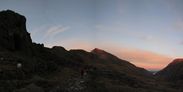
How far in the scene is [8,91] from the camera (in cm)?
4128

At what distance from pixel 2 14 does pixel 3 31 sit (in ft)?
38.8

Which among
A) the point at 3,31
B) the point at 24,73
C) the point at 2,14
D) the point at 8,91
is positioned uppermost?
the point at 2,14

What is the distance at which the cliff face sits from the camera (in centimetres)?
9612

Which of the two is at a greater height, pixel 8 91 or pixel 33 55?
pixel 33 55

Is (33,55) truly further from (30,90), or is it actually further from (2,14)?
(30,90)

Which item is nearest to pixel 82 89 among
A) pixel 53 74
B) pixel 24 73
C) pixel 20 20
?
pixel 24 73

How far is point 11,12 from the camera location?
109 meters

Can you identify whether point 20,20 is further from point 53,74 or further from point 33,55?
point 53,74

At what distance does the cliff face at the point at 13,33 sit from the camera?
315 ft

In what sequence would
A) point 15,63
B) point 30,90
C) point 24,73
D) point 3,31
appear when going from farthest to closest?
point 3,31 < point 15,63 < point 24,73 < point 30,90

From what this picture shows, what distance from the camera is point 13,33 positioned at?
98.9m

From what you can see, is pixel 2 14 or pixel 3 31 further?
pixel 2 14

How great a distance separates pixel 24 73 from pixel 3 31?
126 ft

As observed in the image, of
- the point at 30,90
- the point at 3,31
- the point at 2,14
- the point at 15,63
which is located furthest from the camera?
the point at 2,14
